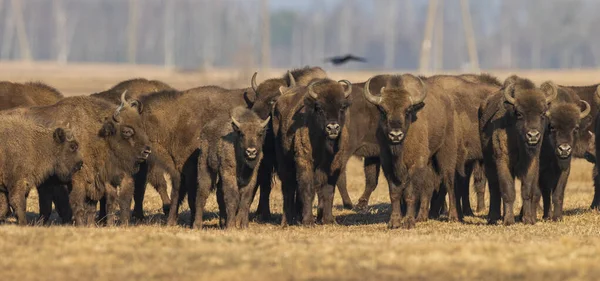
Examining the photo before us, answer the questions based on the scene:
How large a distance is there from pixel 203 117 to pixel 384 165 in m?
3.06

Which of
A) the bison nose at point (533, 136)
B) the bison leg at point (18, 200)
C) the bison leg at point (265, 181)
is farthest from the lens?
the bison leg at point (265, 181)

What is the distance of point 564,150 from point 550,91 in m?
1.11

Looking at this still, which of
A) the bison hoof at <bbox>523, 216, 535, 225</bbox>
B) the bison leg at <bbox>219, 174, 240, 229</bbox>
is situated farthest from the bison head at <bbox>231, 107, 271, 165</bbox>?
the bison hoof at <bbox>523, 216, 535, 225</bbox>

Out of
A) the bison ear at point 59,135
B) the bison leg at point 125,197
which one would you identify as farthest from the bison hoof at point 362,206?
the bison ear at point 59,135

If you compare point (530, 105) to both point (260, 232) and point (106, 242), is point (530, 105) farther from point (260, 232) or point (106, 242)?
point (106, 242)

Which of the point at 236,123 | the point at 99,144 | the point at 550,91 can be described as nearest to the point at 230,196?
the point at 236,123

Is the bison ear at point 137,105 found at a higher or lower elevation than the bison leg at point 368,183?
higher

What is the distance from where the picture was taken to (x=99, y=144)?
55.8 ft

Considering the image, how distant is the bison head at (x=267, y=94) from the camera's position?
60.4ft

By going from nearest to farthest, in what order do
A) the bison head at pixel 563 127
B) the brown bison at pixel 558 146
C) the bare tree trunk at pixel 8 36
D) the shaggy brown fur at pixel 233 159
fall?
the shaggy brown fur at pixel 233 159, the bison head at pixel 563 127, the brown bison at pixel 558 146, the bare tree trunk at pixel 8 36

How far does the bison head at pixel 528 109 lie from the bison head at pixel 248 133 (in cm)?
372

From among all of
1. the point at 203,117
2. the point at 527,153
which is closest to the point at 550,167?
the point at 527,153

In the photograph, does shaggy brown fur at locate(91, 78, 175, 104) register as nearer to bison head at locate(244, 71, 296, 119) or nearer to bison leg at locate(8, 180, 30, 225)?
bison head at locate(244, 71, 296, 119)

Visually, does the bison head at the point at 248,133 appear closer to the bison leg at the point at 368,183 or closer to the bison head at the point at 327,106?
the bison head at the point at 327,106
